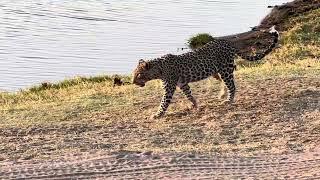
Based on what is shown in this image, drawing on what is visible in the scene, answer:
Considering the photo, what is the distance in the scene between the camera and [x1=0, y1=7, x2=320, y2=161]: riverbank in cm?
1091

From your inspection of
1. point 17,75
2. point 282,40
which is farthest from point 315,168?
point 282,40

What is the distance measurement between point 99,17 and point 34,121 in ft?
86.0

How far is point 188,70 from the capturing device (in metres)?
13.6

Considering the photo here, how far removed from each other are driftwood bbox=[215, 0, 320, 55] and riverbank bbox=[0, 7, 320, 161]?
1158cm

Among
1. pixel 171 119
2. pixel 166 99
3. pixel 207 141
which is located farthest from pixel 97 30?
pixel 207 141

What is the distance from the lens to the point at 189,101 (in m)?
14.1

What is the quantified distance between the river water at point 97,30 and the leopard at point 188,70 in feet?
32.5

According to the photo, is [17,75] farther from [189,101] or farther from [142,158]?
[142,158]

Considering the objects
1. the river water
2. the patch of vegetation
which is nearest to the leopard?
the river water

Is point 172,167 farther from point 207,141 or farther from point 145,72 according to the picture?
Answer: point 145,72

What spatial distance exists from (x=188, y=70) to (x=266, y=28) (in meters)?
22.9

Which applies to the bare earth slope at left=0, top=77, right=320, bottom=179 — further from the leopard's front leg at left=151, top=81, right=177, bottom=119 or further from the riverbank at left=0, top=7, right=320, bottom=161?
the leopard's front leg at left=151, top=81, right=177, bottom=119

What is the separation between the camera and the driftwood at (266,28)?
29953 millimetres

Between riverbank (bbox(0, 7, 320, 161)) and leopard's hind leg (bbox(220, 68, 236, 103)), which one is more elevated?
leopard's hind leg (bbox(220, 68, 236, 103))
